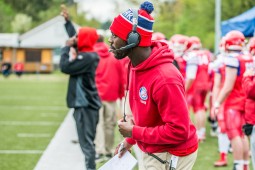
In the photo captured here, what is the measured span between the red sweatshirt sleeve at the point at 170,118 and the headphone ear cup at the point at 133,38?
13.8 inches

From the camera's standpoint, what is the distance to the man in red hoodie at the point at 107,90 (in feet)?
31.5

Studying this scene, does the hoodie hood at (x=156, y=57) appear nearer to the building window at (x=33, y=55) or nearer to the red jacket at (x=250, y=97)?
the red jacket at (x=250, y=97)

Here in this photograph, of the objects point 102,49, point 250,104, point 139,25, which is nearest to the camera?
point 139,25

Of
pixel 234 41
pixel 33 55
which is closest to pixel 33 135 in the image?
pixel 234 41

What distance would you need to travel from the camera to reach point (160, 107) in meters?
3.79

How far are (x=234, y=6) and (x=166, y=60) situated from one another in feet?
103

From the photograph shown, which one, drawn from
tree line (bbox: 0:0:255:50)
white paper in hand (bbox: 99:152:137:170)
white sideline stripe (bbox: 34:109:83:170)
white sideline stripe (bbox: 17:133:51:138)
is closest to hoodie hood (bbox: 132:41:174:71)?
white paper in hand (bbox: 99:152:137:170)

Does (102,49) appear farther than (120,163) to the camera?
Yes

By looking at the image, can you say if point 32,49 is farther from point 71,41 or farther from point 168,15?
point 71,41

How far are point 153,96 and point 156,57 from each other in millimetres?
269

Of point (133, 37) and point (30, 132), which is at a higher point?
point (133, 37)

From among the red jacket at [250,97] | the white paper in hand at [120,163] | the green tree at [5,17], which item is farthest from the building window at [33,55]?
the white paper in hand at [120,163]

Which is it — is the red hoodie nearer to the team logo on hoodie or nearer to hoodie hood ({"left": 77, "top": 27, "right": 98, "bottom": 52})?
the team logo on hoodie

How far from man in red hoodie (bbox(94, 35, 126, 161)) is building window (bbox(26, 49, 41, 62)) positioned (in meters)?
53.4
